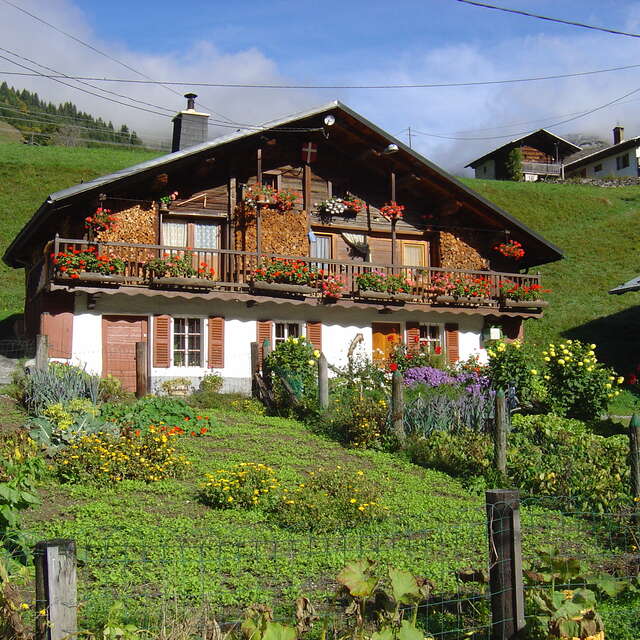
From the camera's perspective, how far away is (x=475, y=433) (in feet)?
44.1

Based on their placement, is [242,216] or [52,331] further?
[242,216]

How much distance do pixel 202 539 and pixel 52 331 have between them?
1282 centimetres

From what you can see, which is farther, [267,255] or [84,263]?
[267,255]

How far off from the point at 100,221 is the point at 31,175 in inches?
1265

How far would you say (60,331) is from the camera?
65.4 feet

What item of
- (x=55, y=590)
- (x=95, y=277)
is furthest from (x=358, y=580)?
(x=95, y=277)

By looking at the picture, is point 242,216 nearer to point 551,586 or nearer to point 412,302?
point 412,302

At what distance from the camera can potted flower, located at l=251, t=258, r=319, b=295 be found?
68.6 ft

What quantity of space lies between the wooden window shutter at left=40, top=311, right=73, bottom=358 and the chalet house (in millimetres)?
36

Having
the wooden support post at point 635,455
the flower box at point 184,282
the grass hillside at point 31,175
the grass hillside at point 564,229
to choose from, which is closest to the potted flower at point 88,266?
the flower box at point 184,282

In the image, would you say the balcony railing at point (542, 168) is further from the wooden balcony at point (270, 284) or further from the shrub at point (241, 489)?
the shrub at point (241, 489)

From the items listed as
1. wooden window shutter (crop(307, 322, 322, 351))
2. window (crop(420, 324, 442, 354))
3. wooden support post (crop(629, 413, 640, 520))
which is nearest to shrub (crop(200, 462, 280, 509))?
wooden support post (crop(629, 413, 640, 520))

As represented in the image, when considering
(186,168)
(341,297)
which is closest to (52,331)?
(186,168)

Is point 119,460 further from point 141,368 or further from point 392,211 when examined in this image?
point 392,211
